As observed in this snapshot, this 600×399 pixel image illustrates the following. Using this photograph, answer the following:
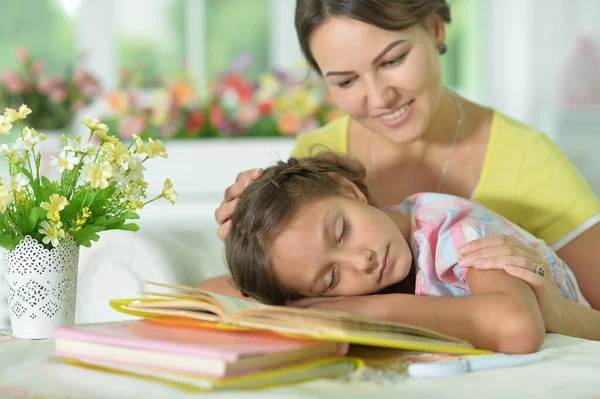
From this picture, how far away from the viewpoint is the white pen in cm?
122

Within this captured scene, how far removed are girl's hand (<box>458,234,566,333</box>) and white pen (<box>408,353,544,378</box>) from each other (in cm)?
20

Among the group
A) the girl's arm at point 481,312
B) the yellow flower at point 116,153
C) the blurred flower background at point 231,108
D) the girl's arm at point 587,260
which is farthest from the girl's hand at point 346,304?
the blurred flower background at point 231,108

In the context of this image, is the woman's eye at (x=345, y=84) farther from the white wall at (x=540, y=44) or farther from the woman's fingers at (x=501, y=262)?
the white wall at (x=540, y=44)

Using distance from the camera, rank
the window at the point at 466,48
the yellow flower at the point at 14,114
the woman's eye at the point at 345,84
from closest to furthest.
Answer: the yellow flower at the point at 14,114
the woman's eye at the point at 345,84
the window at the point at 466,48

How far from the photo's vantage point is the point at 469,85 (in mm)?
5320

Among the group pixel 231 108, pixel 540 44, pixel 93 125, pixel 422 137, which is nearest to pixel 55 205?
pixel 93 125

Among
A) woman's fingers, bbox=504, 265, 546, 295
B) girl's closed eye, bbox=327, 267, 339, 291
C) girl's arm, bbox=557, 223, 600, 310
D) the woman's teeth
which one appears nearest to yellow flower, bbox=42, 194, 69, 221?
girl's closed eye, bbox=327, 267, 339, 291

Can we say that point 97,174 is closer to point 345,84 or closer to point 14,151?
point 14,151

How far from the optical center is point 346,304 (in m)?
1.57

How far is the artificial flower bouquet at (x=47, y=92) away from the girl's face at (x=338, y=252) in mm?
3332

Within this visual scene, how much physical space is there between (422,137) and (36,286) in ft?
4.11

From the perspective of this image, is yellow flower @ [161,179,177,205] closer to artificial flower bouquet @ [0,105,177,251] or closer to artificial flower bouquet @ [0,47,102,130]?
artificial flower bouquet @ [0,105,177,251]

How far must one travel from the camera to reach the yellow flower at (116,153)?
1600 mm

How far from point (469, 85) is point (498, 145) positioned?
303cm
